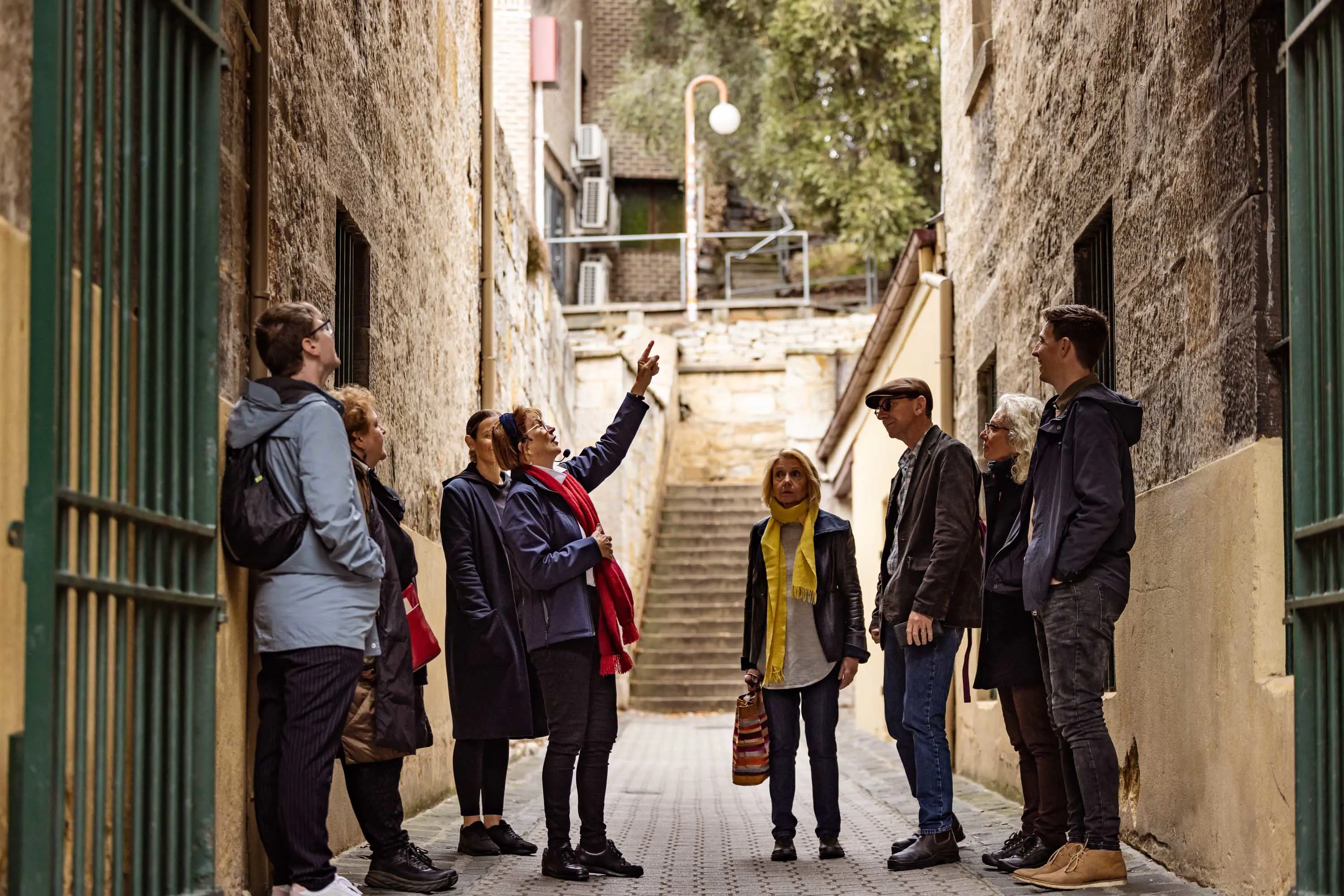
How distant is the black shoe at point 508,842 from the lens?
686 centimetres

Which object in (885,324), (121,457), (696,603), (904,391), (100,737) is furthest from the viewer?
(696,603)

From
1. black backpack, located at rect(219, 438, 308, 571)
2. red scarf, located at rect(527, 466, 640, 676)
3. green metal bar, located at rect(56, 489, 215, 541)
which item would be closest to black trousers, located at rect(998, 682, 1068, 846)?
red scarf, located at rect(527, 466, 640, 676)

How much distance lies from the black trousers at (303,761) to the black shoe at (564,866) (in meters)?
1.28

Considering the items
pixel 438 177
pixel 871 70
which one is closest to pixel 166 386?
pixel 438 177

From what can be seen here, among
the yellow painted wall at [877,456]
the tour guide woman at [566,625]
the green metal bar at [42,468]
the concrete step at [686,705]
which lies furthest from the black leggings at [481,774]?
the concrete step at [686,705]

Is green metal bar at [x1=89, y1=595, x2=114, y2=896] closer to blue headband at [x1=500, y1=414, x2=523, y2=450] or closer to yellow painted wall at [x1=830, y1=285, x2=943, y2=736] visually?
blue headband at [x1=500, y1=414, x2=523, y2=450]

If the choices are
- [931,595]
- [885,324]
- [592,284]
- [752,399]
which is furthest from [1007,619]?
[592,284]

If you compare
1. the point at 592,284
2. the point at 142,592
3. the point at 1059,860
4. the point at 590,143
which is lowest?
the point at 1059,860

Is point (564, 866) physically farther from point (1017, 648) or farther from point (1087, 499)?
point (1087, 499)

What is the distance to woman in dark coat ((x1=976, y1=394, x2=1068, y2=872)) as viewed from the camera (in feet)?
19.7

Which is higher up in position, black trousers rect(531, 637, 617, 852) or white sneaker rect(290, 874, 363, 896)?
black trousers rect(531, 637, 617, 852)

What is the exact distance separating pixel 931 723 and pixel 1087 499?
1342 mm

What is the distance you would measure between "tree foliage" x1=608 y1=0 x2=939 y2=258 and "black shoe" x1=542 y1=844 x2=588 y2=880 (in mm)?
23505

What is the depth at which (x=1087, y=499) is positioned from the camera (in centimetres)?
524
